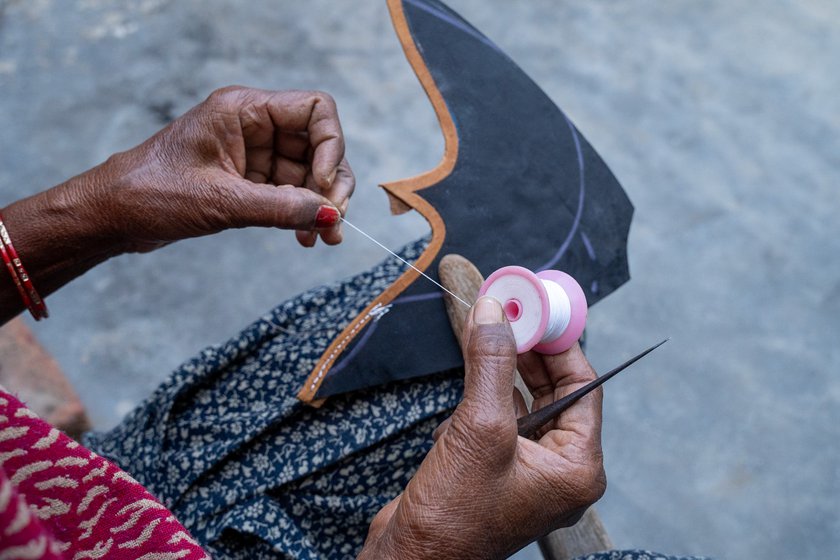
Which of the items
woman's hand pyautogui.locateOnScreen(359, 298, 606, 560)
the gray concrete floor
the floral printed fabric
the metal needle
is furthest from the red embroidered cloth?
the gray concrete floor

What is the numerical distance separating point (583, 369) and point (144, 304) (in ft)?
6.41

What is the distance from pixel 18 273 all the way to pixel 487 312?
872 millimetres

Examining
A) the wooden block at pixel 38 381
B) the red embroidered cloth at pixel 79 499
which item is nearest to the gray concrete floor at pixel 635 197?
the wooden block at pixel 38 381

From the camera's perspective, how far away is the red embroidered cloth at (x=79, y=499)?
880 mm

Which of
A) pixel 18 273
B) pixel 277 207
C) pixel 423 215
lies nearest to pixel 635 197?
pixel 423 215

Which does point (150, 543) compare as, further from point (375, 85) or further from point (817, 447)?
point (375, 85)

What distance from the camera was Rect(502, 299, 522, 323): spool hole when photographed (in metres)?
1.23

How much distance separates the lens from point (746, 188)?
297 centimetres

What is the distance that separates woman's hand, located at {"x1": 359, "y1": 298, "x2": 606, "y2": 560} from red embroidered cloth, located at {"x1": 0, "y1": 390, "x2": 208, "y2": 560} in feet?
0.91

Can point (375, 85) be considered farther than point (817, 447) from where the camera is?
Yes

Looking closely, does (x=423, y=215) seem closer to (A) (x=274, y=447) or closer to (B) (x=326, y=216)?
(B) (x=326, y=216)

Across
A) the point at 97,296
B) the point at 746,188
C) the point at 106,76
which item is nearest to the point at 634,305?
the point at 746,188

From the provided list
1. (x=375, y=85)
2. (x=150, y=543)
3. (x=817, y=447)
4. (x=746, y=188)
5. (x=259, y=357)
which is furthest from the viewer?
(x=375, y=85)

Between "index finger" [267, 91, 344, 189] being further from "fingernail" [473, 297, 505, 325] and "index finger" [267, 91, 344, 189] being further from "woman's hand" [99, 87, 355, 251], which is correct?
"fingernail" [473, 297, 505, 325]
